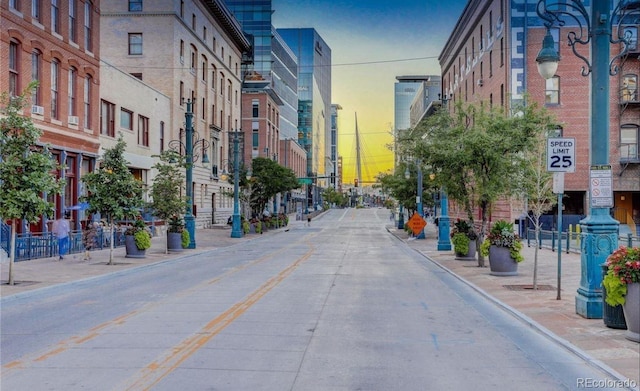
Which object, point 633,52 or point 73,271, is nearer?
point 73,271

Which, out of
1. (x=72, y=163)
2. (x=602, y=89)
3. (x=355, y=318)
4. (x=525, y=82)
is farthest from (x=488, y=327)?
(x=525, y=82)

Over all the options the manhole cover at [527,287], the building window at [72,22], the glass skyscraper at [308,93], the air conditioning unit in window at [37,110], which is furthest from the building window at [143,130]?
the glass skyscraper at [308,93]

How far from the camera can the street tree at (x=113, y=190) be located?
22144mm

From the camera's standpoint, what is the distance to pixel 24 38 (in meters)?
26.8

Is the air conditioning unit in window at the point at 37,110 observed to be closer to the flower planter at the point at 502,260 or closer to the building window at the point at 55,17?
the building window at the point at 55,17

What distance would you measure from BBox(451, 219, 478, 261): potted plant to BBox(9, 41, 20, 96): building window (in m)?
19.4

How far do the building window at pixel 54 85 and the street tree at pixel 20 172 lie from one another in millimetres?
13720

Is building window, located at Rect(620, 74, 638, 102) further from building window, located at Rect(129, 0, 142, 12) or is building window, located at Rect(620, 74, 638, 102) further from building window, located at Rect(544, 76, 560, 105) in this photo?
building window, located at Rect(129, 0, 142, 12)

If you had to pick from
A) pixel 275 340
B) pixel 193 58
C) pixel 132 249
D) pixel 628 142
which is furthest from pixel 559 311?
pixel 193 58

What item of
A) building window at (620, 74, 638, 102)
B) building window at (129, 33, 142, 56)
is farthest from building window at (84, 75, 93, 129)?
building window at (620, 74, 638, 102)

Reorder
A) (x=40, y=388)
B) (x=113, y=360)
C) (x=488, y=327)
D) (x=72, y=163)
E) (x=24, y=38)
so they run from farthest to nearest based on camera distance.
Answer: (x=72, y=163) → (x=24, y=38) → (x=488, y=327) → (x=113, y=360) → (x=40, y=388)

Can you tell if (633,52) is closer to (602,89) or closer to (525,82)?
(525,82)

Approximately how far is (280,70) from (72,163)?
285 feet

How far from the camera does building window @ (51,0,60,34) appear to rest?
29484 mm
